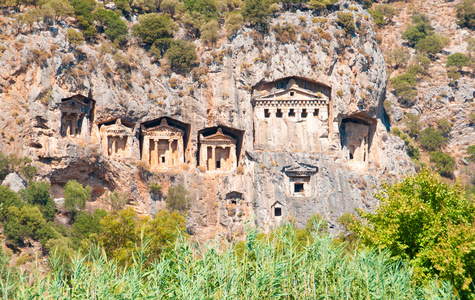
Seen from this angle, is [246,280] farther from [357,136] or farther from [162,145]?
[357,136]

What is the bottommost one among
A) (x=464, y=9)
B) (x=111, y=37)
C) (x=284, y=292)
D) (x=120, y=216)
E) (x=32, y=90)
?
(x=284, y=292)

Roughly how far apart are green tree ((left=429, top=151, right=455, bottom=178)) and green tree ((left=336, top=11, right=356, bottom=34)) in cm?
2148

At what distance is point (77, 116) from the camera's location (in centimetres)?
6141

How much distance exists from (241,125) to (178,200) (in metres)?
9.28

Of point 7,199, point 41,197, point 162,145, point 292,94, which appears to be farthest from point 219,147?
point 7,199

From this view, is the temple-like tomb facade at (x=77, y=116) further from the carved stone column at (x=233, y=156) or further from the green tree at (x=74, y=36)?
the carved stone column at (x=233, y=156)

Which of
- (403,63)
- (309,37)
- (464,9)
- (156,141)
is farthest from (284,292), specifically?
(464,9)

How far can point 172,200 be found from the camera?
6231 cm

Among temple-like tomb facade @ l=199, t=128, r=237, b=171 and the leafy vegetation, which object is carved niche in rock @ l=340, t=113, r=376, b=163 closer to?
temple-like tomb facade @ l=199, t=128, r=237, b=171

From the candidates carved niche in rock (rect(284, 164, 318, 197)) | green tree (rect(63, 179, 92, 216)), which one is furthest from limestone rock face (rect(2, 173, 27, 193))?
carved niche in rock (rect(284, 164, 318, 197))

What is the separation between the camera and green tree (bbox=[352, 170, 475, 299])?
1385 inches

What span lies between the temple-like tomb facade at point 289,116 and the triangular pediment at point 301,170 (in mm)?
2017

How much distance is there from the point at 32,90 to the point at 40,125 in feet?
9.69

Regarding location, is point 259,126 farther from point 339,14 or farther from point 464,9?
point 464,9
